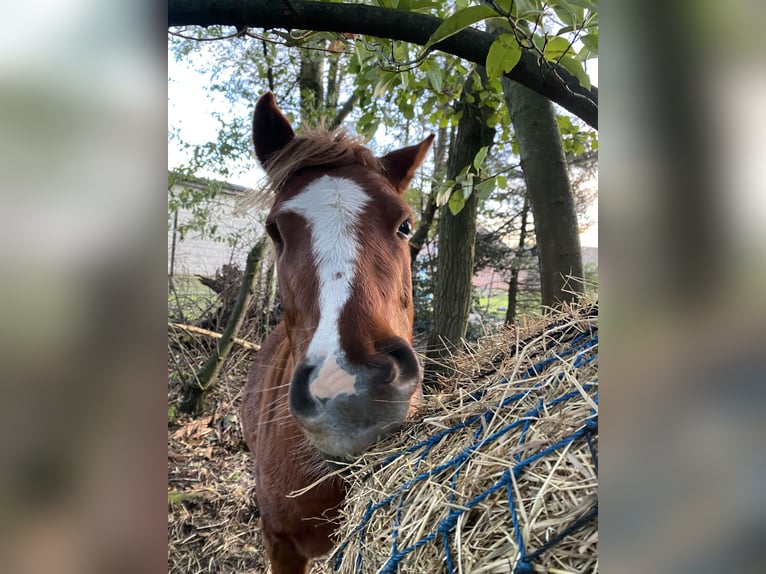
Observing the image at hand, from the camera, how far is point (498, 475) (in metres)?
0.76

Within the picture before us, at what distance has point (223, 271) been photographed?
6340mm

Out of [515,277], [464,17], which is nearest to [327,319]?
[464,17]

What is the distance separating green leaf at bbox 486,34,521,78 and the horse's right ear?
1119 millimetres

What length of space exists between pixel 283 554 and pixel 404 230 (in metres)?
1.73

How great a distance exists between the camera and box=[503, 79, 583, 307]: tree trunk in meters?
2.62

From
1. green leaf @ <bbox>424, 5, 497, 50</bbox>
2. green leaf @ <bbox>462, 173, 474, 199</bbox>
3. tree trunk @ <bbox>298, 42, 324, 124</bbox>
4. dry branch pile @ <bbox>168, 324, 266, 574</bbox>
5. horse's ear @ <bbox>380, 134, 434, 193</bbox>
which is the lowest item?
dry branch pile @ <bbox>168, 324, 266, 574</bbox>

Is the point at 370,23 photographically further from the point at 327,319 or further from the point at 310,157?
the point at 327,319

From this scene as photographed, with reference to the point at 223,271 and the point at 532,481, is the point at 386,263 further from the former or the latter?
the point at 223,271

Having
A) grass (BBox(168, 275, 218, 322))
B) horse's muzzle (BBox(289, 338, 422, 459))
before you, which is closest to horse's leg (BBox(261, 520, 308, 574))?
horse's muzzle (BBox(289, 338, 422, 459))

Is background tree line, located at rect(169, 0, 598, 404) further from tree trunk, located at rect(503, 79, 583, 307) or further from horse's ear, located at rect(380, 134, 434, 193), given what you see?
horse's ear, located at rect(380, 134, 434, 193)

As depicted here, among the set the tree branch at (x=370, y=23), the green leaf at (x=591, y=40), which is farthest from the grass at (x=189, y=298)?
the green leaf at (x=591, y=40)

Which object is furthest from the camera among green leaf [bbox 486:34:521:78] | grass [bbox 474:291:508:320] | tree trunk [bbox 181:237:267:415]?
grass [bbox 474:291:508:320]
